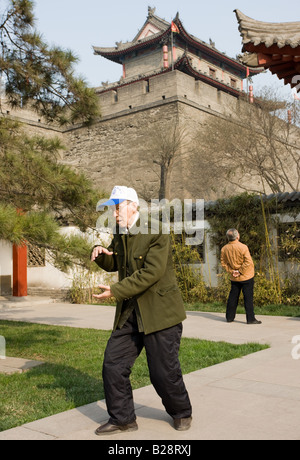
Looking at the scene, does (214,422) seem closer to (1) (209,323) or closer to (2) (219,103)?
(1) (209,323)

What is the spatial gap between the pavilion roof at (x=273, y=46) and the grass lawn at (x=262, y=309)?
15.6ft

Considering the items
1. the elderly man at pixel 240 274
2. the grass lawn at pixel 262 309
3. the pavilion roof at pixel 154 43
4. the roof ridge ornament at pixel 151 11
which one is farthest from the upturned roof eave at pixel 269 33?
the roof ridge ornament at pixel 151 11

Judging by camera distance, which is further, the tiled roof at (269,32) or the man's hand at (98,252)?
the tiled roof at (269,32)

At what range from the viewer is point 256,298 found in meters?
9.53

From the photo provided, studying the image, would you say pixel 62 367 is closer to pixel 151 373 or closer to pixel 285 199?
pixel 151 373

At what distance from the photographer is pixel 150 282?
292cm

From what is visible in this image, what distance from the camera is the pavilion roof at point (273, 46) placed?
4.20m

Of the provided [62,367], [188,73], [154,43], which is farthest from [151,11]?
[62,367]

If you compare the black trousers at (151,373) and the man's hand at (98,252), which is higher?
the man's hand at (98,252)

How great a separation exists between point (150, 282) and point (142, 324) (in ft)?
0.85

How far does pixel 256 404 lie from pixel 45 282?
30.4 ft

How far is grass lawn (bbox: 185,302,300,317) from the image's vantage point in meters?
8.42

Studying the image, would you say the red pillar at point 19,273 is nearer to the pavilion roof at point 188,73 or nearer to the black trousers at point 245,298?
the black trousers at point 245,298
